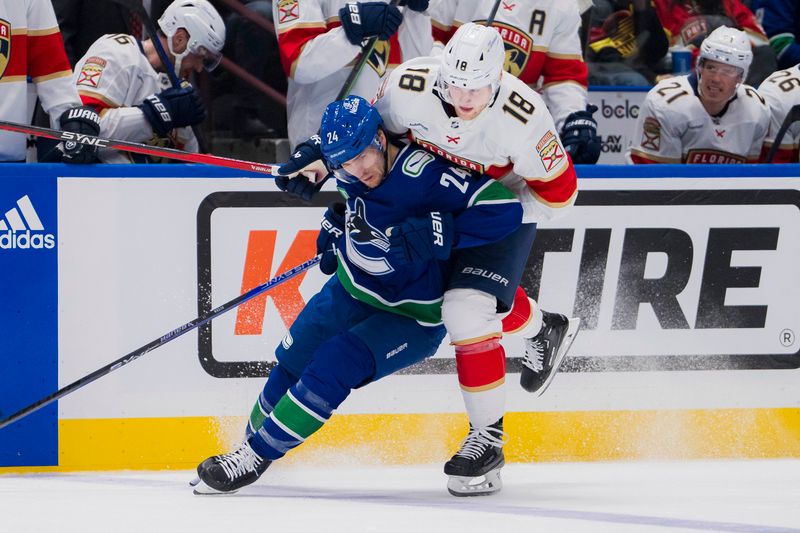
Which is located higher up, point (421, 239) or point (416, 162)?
point (416, 162)

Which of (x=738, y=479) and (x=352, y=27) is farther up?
(x=352, y=27)

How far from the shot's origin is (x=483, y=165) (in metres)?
3.44

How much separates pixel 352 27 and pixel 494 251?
3.68 feet

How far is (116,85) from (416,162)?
1409 millimetres

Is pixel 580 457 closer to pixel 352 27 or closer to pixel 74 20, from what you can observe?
pixel 352 27

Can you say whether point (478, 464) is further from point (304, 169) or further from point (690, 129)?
point (690, 129)

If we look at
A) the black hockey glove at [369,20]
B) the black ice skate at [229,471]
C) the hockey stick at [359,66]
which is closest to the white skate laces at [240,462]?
the black ice skate at [229,471]

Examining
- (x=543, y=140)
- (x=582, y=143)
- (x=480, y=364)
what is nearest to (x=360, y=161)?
(x=543, y=140)

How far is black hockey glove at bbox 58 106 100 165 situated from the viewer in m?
3.89

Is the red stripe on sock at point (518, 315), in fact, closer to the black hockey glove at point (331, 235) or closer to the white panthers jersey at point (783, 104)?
the black hockey glove at point (331, 235)

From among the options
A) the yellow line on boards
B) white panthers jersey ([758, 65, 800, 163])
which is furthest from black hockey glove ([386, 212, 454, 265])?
white panthers jersey ([758, 65, 800, 163])

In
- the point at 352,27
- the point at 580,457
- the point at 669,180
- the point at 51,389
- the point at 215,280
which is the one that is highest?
the point at 352,27

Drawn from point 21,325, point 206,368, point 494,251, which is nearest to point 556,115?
point 494,251

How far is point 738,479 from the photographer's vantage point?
12.6 ft
